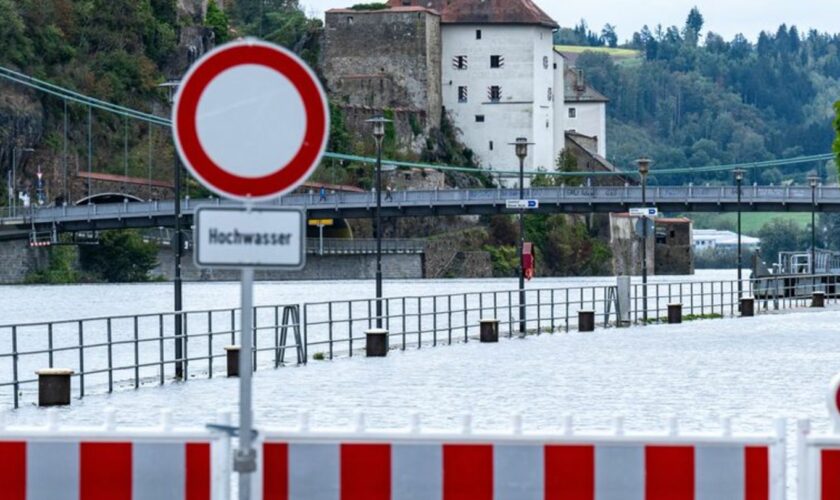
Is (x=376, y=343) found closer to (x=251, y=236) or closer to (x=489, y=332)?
(x=489, y=332)

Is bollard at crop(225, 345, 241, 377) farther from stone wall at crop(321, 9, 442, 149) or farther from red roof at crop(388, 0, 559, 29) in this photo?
red roof at crop(388, 0, 559, 29)

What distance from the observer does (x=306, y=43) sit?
136125mm

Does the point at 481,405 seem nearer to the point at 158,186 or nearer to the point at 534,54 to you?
the point at 158,186

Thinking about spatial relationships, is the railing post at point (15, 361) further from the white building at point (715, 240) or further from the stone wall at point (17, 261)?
the white building at point (715, 240)

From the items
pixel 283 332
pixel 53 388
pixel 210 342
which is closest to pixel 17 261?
pixel 283 332

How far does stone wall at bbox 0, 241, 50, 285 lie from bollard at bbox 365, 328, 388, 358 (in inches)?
2558

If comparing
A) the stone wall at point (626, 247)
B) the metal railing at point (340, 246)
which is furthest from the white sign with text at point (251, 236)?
the stone wall at point (626, 247)

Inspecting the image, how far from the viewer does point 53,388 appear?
22.3 meters

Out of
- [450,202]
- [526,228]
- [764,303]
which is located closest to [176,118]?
[764,303]

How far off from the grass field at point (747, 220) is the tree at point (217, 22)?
1688 inches

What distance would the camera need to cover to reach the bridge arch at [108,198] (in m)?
104

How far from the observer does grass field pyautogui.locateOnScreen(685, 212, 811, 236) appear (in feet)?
563

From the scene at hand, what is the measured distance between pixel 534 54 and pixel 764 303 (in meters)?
89.4

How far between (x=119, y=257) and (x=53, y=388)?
7969 cm
